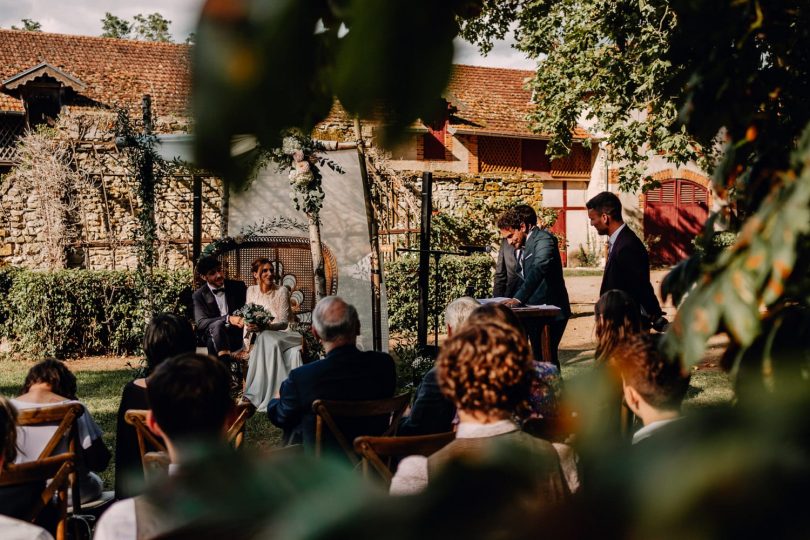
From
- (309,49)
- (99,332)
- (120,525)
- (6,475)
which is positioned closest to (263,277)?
(99,332)

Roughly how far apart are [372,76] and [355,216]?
812 cm

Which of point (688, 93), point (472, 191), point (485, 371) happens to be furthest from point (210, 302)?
point (472, 191)

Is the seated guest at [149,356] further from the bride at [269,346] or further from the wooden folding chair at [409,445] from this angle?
the bride at [269,346]

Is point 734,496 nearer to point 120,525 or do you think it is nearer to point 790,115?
point 790,115

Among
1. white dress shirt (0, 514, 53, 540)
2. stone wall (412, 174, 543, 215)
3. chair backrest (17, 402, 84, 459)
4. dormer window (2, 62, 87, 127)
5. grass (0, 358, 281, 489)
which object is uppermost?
dormer window (2, 62, 87, 127)

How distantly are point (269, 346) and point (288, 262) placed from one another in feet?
6.73

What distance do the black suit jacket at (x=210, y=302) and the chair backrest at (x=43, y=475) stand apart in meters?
4.46

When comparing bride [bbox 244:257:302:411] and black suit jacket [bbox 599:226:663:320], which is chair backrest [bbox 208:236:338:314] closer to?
bride [bbox 244:257:302:411]

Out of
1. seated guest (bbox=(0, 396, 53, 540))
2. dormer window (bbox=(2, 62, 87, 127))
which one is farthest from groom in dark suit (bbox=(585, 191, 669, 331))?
dormer window (bbox=(2, 62, 87, 127))

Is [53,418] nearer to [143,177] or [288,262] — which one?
[143,177]

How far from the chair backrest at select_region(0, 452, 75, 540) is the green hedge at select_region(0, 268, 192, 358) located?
258 inches

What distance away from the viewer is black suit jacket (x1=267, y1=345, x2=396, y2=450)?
3307 millimetres

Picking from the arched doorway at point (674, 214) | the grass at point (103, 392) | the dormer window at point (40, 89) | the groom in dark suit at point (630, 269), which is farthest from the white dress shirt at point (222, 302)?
the arched doorway at point (674, 214)

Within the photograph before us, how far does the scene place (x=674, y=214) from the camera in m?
25.3
